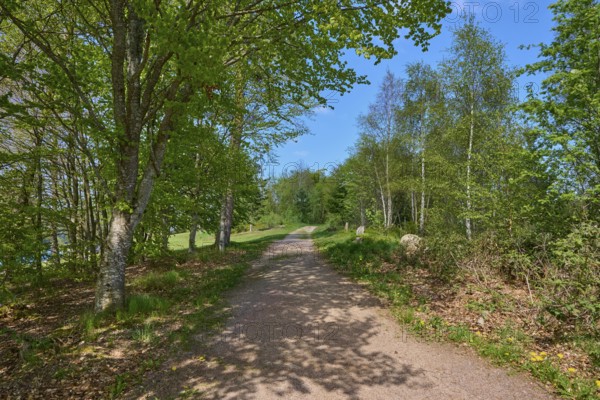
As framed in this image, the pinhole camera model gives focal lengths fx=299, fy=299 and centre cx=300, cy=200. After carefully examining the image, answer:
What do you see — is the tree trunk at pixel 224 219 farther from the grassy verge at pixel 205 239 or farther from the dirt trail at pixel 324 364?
the dirt trail at pixel 324 364

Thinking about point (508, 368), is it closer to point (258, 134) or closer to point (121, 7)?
point (121, 7)

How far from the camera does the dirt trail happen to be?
3.97 meters

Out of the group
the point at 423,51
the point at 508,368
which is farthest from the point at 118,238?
the point at 423,51

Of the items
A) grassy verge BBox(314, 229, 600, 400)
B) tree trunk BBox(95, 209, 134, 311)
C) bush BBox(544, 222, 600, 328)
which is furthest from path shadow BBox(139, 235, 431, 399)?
bush BBox(544, 222, 600, 328)

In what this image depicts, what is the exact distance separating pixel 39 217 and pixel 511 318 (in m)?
11.7

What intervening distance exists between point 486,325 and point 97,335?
24.1 feet

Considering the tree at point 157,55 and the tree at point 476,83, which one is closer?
the tree at point 157,55

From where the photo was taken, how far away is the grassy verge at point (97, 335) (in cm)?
414

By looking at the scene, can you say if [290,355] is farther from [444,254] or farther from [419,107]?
[419,107]

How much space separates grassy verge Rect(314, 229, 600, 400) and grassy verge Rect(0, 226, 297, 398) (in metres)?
4.21

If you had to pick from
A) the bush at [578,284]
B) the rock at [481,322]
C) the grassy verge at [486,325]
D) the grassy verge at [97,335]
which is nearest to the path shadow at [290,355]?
the grassy verge at [97,335]

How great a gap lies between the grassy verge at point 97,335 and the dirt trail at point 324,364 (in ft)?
1.64

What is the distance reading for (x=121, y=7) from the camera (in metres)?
6.22

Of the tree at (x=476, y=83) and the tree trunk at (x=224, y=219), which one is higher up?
the tree at (x=476, y=83)
